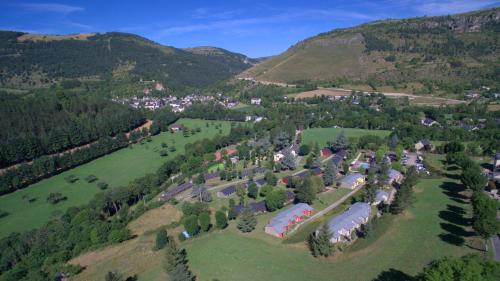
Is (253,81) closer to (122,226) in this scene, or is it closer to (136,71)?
(136,71)

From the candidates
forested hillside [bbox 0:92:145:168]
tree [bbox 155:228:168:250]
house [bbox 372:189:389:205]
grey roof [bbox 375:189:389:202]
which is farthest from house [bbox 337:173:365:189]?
forested hillside [bbox 0:92:145:168]


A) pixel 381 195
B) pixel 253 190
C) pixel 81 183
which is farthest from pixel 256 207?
pixel 81 183

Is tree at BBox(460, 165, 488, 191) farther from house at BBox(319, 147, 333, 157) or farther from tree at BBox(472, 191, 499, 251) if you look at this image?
house at BBox(319, 147, 333, 157)

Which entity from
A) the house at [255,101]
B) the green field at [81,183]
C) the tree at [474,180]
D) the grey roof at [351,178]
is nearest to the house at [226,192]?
the grey roof at [351,178]

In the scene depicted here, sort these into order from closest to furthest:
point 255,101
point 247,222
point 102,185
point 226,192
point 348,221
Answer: point 348,221, point 247,222, point 226,192, point 102,185, point 255,101

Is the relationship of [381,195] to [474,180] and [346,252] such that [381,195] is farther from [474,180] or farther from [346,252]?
[346,252]
